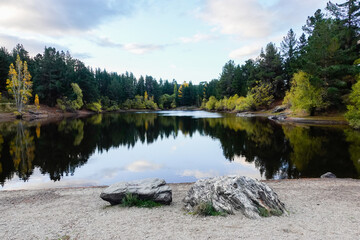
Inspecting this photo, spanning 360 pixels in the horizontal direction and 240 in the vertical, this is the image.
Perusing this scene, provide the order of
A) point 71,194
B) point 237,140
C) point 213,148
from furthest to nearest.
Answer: point 237,140 → point 213,148 → point 71,194

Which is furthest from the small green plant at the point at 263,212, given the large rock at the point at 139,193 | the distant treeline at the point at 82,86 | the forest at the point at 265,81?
the distant treeline at the point at 82,86

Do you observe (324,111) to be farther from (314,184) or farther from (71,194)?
(71,194)

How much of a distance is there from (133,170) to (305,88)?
44.7 meters

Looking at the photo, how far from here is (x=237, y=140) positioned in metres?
29.9

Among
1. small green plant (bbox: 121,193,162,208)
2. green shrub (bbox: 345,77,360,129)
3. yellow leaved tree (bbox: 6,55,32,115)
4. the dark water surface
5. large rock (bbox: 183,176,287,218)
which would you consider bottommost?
the dark water surface

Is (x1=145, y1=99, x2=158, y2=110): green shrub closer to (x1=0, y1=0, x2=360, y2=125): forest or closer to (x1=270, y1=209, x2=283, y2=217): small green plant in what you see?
(x1=0, y1=0, x2=360, y2=125): forest

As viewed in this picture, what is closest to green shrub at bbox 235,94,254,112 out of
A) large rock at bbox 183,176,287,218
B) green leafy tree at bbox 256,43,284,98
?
green leafy tree at bbox 256,43,284,98

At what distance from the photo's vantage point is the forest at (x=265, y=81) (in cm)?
4384

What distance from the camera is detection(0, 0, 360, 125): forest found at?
4384 centimetres

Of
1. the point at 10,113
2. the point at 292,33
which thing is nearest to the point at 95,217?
the point at 10,113

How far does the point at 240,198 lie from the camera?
8.48m

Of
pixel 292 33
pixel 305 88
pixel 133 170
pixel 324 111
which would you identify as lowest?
pixel 133 170

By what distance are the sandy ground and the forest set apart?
1203 inches

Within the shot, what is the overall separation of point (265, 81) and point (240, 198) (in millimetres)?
82559
